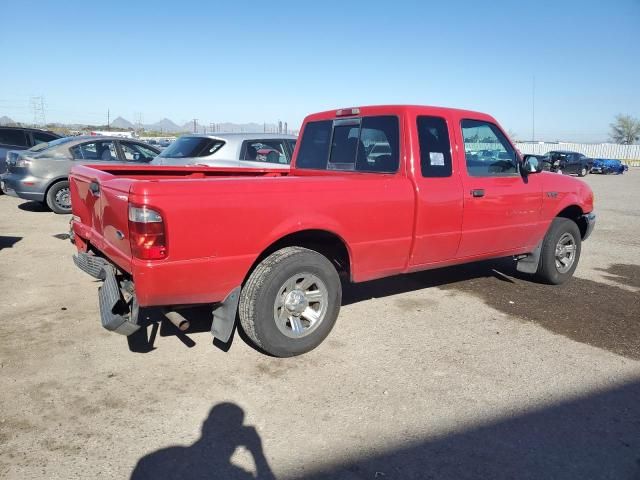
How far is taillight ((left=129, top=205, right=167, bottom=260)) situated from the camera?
3055 millimetres

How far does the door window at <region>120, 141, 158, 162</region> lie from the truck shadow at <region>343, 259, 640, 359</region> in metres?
6.86

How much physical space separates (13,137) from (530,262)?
12.8 meters

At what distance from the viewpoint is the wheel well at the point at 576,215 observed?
5984 mm

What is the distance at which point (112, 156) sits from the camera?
1049 centimetres

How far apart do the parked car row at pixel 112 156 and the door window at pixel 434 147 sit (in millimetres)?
3648

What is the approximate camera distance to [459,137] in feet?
15.5

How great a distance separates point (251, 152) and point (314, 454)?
21.9 feet

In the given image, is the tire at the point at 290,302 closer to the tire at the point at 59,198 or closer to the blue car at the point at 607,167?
the tire at the point at 59,198

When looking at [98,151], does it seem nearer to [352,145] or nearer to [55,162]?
[55,162]

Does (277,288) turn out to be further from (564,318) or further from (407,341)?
(564,318)

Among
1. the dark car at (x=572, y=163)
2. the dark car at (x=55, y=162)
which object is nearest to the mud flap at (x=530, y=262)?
the dark car at (x=55, y=162)

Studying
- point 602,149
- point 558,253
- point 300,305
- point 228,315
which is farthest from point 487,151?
point 602,149

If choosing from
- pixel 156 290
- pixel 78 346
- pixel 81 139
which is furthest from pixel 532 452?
pixel 81 139

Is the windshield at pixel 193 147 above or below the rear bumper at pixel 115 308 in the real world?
above
